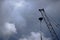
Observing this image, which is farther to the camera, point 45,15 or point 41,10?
point 45,15

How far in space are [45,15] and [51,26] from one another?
50.0ft

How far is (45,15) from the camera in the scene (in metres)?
198

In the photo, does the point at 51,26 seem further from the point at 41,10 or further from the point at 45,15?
the point at 41,10

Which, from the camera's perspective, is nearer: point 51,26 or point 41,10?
point 41,10

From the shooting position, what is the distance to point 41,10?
592ft

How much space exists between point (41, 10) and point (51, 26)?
28.6 m

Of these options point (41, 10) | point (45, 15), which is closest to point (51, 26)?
point (45, 15)

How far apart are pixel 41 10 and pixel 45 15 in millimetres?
18869

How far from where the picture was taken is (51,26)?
198 m
